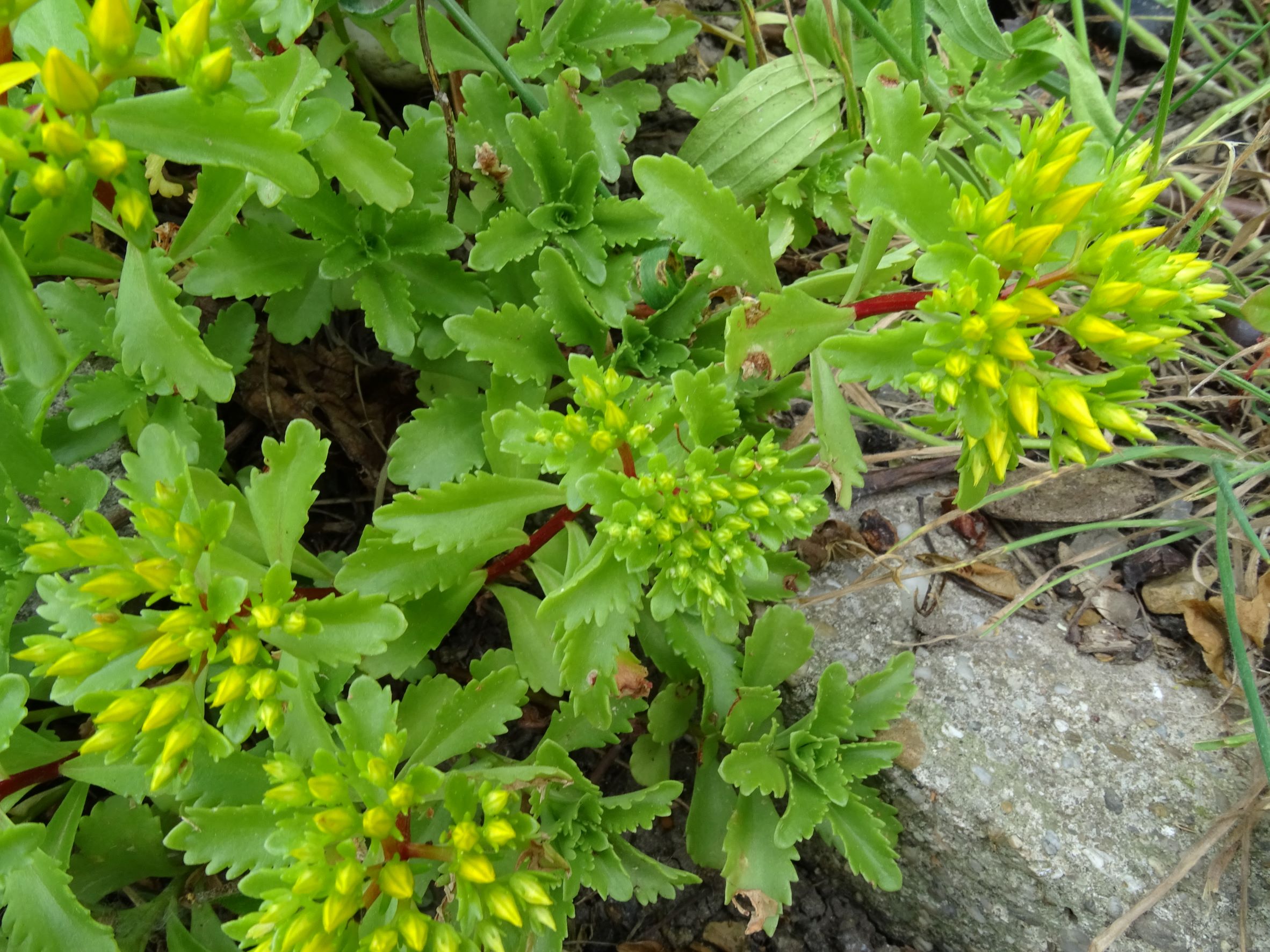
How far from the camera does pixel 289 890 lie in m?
1.54

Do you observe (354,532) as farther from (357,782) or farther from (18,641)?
(357,782)

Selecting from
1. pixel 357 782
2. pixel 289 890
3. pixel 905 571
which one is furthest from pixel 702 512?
pixel 905 571

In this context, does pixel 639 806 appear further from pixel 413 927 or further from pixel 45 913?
pixel 45 913

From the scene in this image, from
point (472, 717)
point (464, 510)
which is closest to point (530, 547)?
point (464, 510)

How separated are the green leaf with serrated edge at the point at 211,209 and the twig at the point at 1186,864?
9.12 ft

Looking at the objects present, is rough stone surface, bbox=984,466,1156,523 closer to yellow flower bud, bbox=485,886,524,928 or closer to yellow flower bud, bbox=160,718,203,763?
yellow flower bud, bbox=485,886,524,928

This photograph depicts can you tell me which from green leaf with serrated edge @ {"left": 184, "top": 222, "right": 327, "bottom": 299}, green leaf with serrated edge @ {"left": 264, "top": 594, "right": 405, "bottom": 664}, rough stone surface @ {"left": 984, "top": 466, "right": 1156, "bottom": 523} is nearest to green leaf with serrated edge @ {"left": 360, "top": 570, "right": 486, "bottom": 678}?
green leaf with serrated edge @ {"left": 264, "top": 594, "right": 405, "bottom": 664}

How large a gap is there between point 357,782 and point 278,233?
1.35m

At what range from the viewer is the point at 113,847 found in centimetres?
211

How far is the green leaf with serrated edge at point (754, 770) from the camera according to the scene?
2062 mm

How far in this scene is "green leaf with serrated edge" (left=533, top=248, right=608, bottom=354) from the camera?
6.84 feet

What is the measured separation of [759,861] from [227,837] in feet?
4.12

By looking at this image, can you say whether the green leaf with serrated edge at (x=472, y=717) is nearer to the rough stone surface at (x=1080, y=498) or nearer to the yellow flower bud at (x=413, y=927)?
the yellow flower bud at (x=413, y=927)

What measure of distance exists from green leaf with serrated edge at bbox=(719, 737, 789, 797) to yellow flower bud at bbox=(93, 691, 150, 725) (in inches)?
49.4
